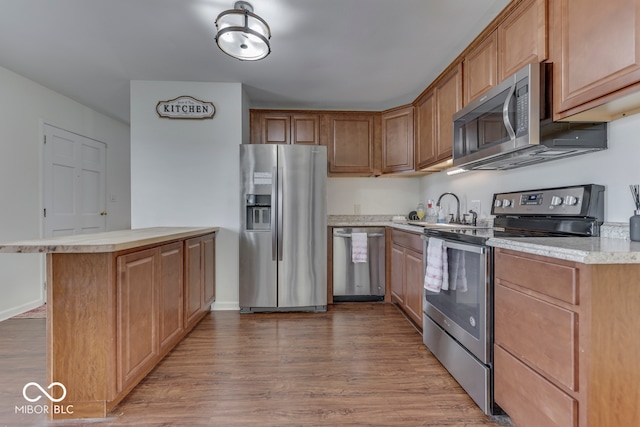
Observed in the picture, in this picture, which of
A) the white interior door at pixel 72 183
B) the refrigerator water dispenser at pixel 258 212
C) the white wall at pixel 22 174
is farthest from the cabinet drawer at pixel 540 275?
the white interior door at pixel 72 183

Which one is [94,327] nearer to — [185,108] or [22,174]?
[185,108]

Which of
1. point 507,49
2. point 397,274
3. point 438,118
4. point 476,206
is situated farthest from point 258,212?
point 507,49

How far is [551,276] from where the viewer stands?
1148mm

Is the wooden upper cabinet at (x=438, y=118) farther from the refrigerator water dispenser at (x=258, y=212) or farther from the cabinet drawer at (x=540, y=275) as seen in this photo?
the refrigerator water dispenser at (x=258, y=212)

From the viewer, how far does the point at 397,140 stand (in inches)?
135

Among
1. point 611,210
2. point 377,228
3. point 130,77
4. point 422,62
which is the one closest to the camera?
point 611,210

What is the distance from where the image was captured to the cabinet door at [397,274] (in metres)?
2.88

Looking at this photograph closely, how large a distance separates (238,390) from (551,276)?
1.69 metres

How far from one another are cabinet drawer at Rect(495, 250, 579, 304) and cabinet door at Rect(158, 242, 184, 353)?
1986 mm

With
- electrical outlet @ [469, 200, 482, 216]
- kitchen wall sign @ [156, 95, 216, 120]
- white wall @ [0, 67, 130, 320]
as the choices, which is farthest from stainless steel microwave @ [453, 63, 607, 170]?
white wall @ [0, 67, 130, 320]

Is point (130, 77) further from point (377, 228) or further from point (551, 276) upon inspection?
point (551, 276)

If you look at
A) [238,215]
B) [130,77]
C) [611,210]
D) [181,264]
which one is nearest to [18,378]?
[181,264]

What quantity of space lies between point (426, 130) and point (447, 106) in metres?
0.45

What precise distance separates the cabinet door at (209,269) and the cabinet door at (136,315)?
892 millimetres
